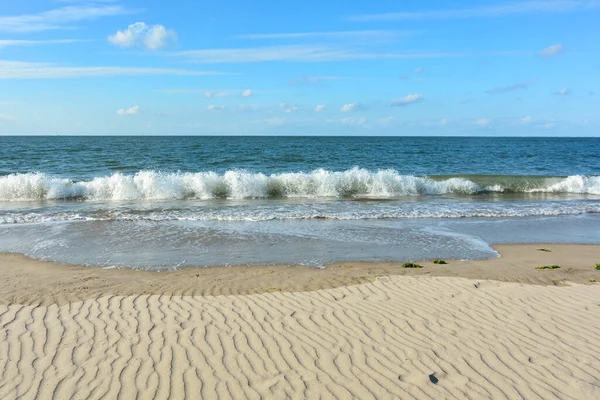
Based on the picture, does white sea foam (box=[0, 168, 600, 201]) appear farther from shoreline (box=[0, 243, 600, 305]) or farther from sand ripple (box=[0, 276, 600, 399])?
sand ripple (box=[0, 276, 600, 399])

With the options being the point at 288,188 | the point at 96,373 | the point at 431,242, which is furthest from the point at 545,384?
the point at 288,188

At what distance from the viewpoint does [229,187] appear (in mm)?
20688

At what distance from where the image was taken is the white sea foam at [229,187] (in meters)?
19.6

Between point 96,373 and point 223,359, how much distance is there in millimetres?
1206

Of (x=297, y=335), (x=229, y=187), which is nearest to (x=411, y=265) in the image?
(x=297, y=335)

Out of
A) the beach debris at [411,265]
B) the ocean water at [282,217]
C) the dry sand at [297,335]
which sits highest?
the dry sand at [297,335]

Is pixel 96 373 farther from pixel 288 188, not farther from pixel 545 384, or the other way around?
pixel 288 188

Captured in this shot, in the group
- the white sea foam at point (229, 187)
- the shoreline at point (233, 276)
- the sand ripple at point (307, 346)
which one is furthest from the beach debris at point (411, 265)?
the white sea foam at point (229, 187)

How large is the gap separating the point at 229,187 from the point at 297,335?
52.0 ft

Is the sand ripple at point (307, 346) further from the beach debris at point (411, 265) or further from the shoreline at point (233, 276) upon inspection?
the beach debris at point (411, 265)

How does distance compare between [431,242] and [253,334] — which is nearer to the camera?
[253,334]

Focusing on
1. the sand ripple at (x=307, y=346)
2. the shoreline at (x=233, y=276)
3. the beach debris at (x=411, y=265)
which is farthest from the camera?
the beach debris at (x=411, y=265)

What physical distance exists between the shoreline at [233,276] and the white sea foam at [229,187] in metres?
10.8

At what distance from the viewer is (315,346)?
5023 mm
